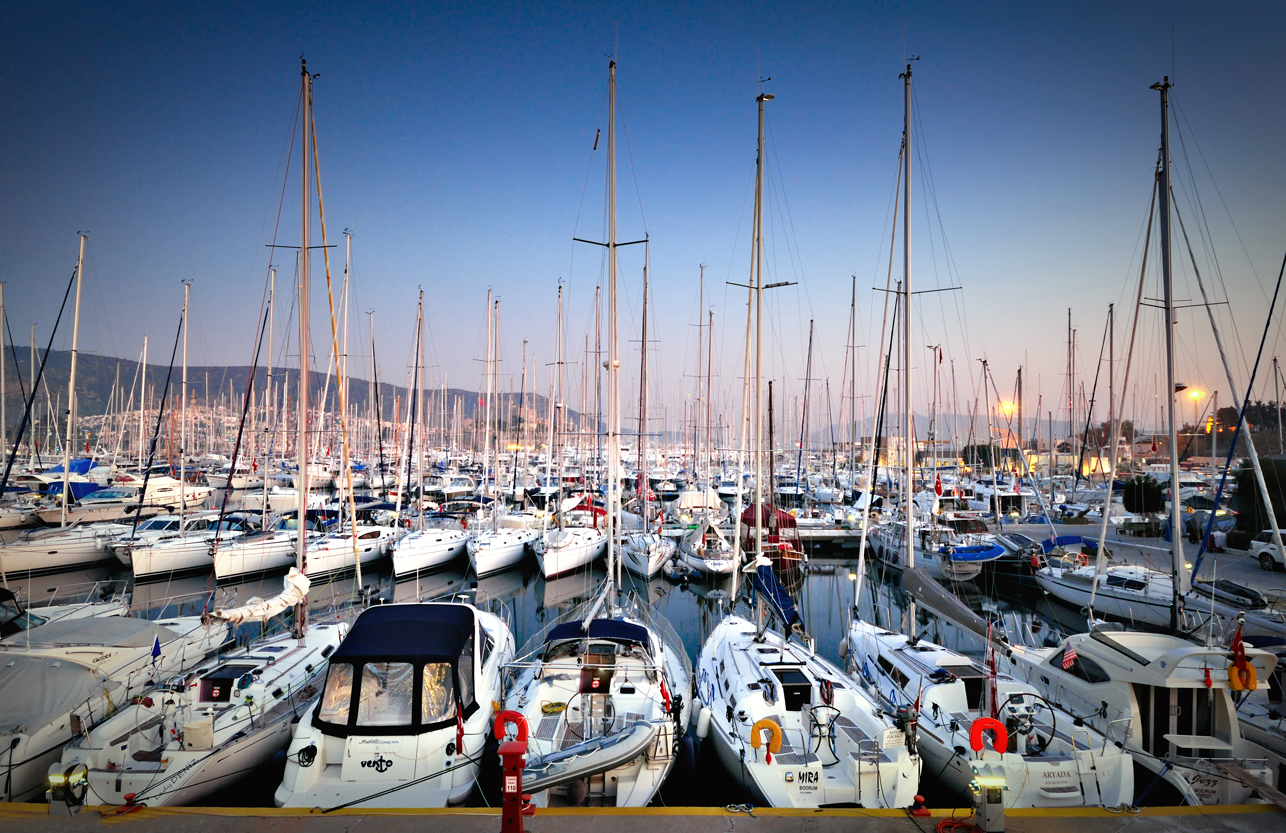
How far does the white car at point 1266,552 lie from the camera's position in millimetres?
21234

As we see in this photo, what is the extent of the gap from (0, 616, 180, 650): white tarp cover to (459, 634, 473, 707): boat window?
7189 millimetres

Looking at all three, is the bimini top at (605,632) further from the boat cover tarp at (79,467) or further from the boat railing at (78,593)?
the boat cover tarp at (79,467)

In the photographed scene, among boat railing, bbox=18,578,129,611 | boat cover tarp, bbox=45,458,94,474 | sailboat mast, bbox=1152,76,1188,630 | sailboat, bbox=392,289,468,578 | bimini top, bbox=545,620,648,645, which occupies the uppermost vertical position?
sailboat mast, bbox=1152,76,1188,630

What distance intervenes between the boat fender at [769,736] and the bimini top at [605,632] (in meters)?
3.39

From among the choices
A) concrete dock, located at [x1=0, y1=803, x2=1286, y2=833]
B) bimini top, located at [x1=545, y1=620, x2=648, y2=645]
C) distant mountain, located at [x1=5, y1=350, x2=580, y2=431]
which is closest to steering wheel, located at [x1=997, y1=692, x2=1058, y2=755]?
concrete dock, located at [x1=0, y1=803, x2=1286, y2=833]

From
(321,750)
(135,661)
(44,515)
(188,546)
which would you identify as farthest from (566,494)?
(321,750)

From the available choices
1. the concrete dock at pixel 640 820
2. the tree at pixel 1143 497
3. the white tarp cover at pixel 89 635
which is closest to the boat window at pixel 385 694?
the concrete dock at pixel 640 820

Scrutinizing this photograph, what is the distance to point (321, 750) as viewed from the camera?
8.15 meters

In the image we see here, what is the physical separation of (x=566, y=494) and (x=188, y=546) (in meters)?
24.3

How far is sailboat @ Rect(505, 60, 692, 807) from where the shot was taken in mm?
7391

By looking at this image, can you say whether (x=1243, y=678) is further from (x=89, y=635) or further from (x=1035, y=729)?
(x=89, y=635)

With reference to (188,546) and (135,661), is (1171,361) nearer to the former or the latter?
(135,661)

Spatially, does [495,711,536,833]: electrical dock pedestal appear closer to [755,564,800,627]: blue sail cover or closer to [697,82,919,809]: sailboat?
[697,82,919,809]: sailboat

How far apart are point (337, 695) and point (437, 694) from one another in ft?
4.68
